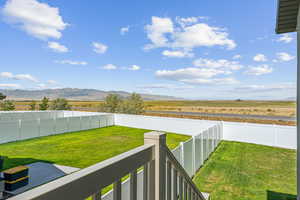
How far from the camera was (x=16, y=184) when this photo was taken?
3723mm

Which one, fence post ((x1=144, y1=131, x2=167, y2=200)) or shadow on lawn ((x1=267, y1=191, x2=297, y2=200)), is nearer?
fence post ((x1=144, y1=131, x2=167, y2=200))

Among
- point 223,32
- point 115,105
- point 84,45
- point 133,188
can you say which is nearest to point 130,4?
point 223,32

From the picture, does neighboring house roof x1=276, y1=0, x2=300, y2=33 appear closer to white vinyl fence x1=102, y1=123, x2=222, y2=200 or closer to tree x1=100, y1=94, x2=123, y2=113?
white vinyl fence x1=102, y1=123, x2=222, y2=200

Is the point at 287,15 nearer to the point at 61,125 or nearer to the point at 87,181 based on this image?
the point at 87,181

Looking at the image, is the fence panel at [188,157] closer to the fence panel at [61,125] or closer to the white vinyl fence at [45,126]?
the white vinyl fence at [45,126]

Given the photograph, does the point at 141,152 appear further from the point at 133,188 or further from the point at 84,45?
the point at 84,45

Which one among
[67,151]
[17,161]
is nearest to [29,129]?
[67,151]

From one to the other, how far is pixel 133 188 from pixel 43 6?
1452 centimetres

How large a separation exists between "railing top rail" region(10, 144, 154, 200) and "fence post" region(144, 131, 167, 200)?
7.7 inches

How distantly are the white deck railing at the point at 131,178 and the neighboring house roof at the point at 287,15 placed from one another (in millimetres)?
2324

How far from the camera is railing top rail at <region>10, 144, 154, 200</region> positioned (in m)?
0.49

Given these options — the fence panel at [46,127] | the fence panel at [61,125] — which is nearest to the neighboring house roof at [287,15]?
the fence panel at [46,127]

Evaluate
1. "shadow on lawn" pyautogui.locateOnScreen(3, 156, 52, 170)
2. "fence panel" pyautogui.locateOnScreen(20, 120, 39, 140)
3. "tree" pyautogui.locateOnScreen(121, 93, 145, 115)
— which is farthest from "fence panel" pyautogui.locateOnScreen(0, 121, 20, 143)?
"tree" pyautogui.locateOnScreen(121, 93, 145, 115)

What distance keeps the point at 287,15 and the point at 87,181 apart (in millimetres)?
3076
